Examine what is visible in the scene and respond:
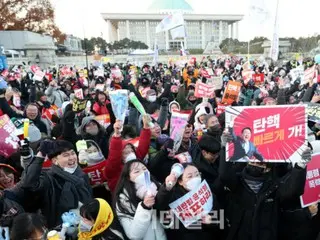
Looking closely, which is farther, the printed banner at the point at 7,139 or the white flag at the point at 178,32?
the white flag at the point at 178,32

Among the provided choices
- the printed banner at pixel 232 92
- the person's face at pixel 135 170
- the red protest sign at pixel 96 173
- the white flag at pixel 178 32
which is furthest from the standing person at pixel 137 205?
the white flag at pixel 178 32

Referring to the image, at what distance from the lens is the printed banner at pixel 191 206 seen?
2.38 m

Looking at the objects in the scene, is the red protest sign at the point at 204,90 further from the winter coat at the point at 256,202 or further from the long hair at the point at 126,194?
the long hair at the point at 126,194

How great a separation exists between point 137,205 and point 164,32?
257 ft

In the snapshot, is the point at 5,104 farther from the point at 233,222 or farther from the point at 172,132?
the point at 233,222

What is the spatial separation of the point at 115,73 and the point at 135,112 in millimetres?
5134

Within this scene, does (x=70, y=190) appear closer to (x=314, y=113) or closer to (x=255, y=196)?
(x=255, y=196)

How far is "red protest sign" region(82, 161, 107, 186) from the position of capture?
3.27m

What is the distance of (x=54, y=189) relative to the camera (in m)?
2.57

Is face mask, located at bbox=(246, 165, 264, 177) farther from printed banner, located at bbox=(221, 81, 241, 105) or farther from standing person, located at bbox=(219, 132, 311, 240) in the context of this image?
printed banner, located at bbox=(221, 81, 241, 105)

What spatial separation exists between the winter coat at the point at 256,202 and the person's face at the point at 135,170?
0.59 metres

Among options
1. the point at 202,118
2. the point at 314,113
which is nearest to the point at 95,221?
the point at 202,118

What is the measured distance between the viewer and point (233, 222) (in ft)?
8.30

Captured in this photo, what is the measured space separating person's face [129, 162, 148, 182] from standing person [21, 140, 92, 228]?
0.46 metres
